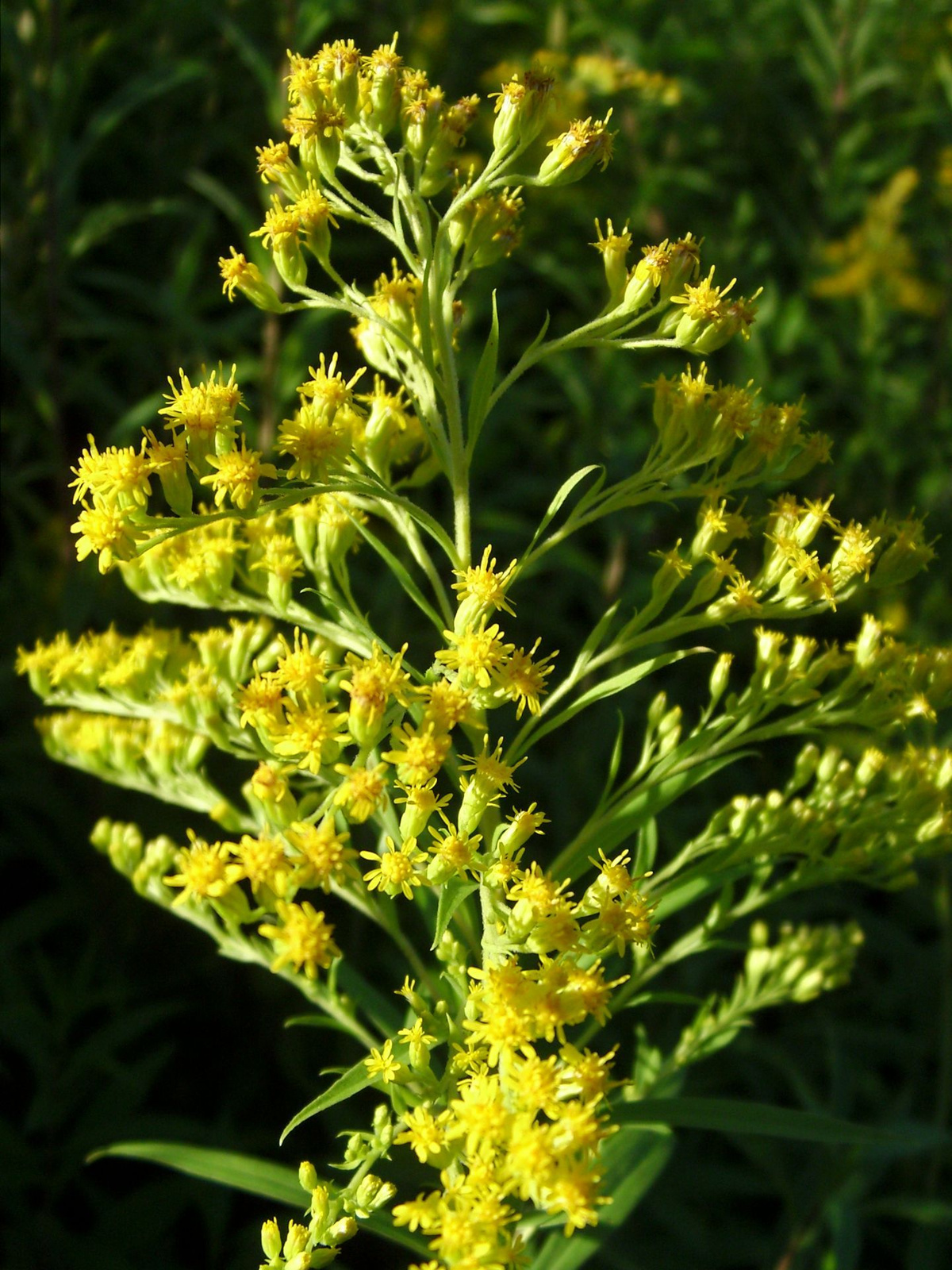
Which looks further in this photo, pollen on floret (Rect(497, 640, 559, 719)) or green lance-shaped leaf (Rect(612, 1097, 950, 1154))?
green lance-shaped leaf (Rect(612, 1097, 950, 1154))

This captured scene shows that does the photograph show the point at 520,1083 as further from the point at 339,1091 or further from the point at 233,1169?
the point at 233,1169

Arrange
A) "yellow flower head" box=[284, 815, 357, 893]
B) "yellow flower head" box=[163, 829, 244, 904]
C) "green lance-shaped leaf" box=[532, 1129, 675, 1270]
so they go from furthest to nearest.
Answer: "green lance-shaped leaf" box=[532, 1129, 675, 1270]
"yellow flower head" box=[163, 829, 244, 904]
"yellow flower head" box=[284, 815, 357, 893]

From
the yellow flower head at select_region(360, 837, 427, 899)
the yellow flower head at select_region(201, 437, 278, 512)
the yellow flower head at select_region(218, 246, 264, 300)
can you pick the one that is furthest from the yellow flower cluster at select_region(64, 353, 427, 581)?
the yellow flower head at select_region(360, 837, 427, 899)

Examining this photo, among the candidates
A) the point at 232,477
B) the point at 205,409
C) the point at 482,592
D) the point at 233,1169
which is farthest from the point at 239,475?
the point at 233,1169

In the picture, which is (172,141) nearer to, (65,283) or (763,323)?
(65,283)

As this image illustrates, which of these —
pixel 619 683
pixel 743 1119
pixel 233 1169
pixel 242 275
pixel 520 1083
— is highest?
pixel 242 275

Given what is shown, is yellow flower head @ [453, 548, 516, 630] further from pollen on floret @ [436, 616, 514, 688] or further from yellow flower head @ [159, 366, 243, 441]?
yellow flower head @ [159, 366, 243, 441]

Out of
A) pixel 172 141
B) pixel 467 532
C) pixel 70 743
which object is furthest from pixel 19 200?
pixel 467 532

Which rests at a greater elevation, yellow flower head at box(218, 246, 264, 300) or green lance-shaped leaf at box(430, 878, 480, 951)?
yellow flower head at box(218, 246, 264, 300)

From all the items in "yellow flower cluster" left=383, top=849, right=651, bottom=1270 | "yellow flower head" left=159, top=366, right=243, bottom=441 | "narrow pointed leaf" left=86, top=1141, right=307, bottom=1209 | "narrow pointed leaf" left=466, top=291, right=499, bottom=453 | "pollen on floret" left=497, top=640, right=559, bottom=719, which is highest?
"yellow flower head" left=159, top=366, right=243, bottom=441
